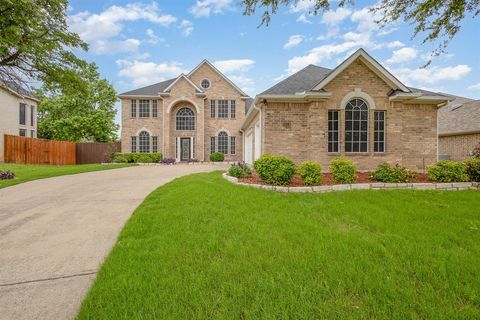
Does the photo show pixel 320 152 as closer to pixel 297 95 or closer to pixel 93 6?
pixel 297 95

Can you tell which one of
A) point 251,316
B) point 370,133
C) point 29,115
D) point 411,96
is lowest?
point 251,316

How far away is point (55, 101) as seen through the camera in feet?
98.2

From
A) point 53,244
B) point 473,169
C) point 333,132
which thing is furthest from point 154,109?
point 473,169

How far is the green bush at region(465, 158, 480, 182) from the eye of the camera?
7.84m

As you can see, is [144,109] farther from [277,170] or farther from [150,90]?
[277,170]

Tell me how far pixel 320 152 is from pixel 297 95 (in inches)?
99.7

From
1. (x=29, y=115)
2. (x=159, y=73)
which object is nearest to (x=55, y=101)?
(x=29, y=115)

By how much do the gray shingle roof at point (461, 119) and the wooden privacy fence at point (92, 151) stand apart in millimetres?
28359

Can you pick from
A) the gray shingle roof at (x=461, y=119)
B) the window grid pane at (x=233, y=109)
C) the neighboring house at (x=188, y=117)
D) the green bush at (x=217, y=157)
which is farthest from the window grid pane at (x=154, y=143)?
the gray shingle roof at (x=461, y=119)

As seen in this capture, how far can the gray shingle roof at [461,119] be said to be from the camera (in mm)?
17031

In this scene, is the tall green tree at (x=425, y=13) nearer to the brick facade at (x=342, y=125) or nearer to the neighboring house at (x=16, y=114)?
the brick facade at (x=342, y=125)

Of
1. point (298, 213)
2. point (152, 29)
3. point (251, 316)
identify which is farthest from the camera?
point (152, 29)

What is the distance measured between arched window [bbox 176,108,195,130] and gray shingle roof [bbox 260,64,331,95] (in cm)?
1309

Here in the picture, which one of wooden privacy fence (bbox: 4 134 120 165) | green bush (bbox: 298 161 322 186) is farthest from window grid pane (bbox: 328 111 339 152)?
wooden privacy fence (bbox: 4 134 120 165)
